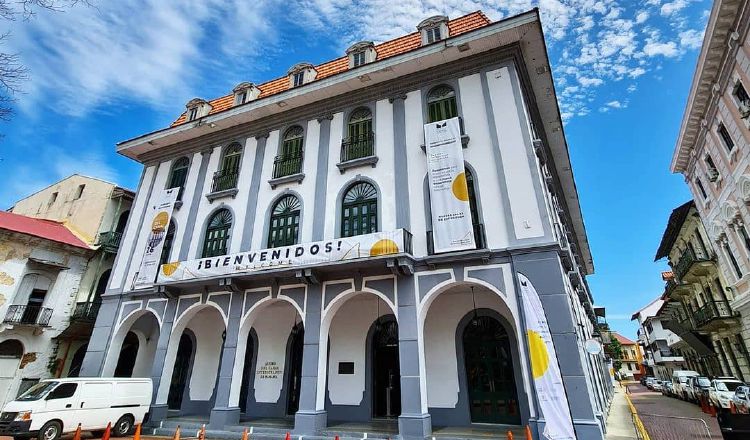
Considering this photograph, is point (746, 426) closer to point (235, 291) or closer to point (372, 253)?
point (372, 253)

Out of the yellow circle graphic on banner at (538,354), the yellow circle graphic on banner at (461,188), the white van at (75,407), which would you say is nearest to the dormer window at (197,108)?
the white van at (75,407)

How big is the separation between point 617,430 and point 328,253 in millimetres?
10873

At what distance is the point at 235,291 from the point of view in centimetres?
1359

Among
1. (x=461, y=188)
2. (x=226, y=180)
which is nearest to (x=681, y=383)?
(x=461, y=188)

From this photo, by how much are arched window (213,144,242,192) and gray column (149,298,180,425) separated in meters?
5.12

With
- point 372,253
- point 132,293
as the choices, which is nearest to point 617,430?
point 372,253

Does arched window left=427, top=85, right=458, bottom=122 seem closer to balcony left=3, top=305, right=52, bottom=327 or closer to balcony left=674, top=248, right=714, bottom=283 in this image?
balcony left=3, top=305, right=52, bottom=327

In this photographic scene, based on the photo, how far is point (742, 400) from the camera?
1481 centimetres

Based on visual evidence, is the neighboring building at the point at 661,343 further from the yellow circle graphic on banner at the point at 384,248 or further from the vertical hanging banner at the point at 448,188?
the yellow circle graphic on banner at the point at 384,248

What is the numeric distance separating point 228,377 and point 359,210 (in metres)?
7.10

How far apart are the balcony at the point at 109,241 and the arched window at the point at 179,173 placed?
A: 545 cm

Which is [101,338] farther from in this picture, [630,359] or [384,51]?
[630,359]

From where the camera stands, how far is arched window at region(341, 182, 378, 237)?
42.9ft

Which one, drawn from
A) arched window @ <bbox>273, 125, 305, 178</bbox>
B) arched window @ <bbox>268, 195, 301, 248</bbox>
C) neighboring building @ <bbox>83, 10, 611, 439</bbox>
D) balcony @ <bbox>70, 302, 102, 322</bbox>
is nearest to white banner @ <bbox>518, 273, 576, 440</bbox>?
neighboring building @ <bbox>83, 10, 611, 439</bbox>
